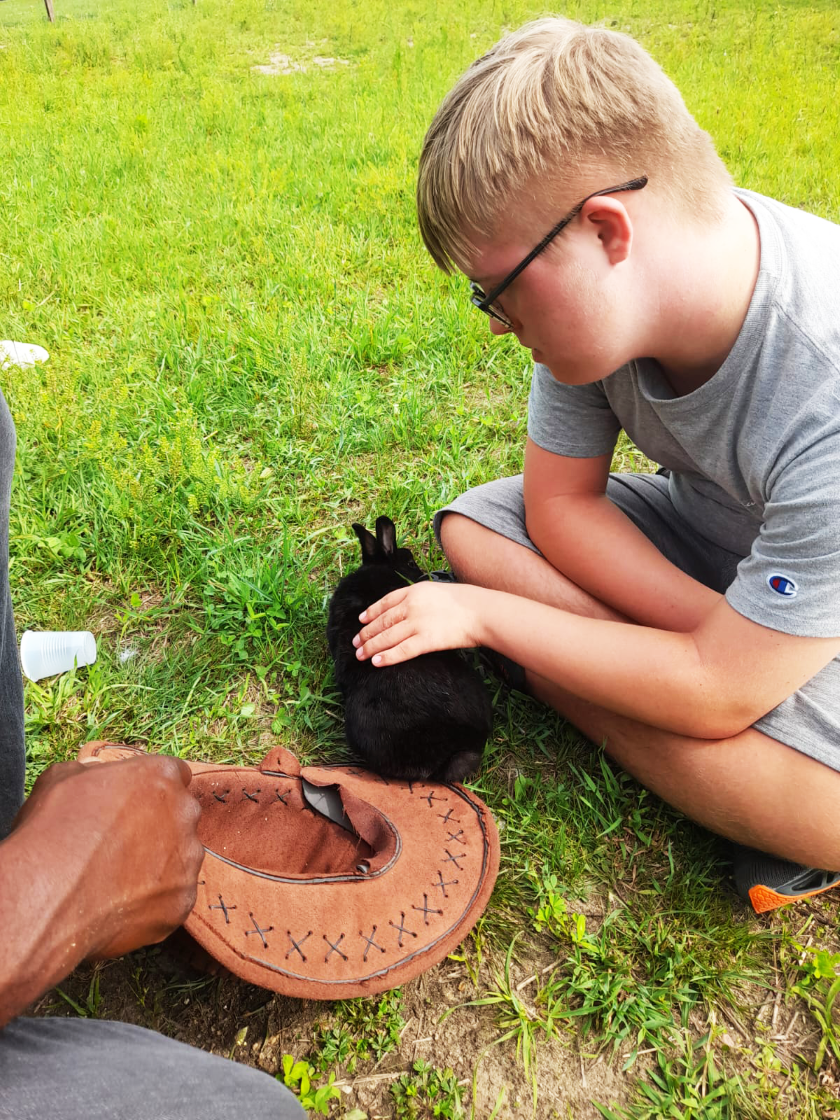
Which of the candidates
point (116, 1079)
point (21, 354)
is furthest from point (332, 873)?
point (21, 354)

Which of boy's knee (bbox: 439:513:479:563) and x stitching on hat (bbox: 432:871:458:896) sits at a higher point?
boy's knee (bbox: 439:513:479:563)

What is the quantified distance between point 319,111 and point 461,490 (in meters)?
5.01

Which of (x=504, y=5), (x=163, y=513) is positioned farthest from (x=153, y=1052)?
(x=504, y=5)

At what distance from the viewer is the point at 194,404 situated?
329 centimetres

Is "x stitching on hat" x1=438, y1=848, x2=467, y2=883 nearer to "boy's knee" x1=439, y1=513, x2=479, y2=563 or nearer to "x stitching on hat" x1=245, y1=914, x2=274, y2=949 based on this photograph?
"x stitching on hat" x1=245, y1=914, x2=274, y2=949

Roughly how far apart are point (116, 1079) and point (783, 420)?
4.96 feet

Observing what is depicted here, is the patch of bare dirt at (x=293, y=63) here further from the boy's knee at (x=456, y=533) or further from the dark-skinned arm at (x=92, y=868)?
the dark-skinned arm at (x=92, y=868)

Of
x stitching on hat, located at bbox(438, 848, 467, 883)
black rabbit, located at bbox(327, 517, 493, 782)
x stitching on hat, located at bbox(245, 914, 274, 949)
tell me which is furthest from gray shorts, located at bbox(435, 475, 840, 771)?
x stitching on hat, located at bbox(245, 914, 274, 949)

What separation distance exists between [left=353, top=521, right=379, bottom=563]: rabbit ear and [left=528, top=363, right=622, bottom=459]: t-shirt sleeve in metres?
0.57

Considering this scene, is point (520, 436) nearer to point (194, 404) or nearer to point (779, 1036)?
point (194, 404)

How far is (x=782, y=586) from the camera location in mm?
1506

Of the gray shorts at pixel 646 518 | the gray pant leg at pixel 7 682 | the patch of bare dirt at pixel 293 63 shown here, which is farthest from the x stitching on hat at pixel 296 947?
the patch of bare dirt at pixel 293 63

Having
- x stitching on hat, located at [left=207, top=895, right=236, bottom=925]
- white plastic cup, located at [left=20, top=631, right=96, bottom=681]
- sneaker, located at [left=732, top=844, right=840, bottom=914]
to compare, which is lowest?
white plastic cup, located at [left=20, top=631, right=96, bottom=681]

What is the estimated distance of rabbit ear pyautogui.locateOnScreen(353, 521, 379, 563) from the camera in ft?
7.86
